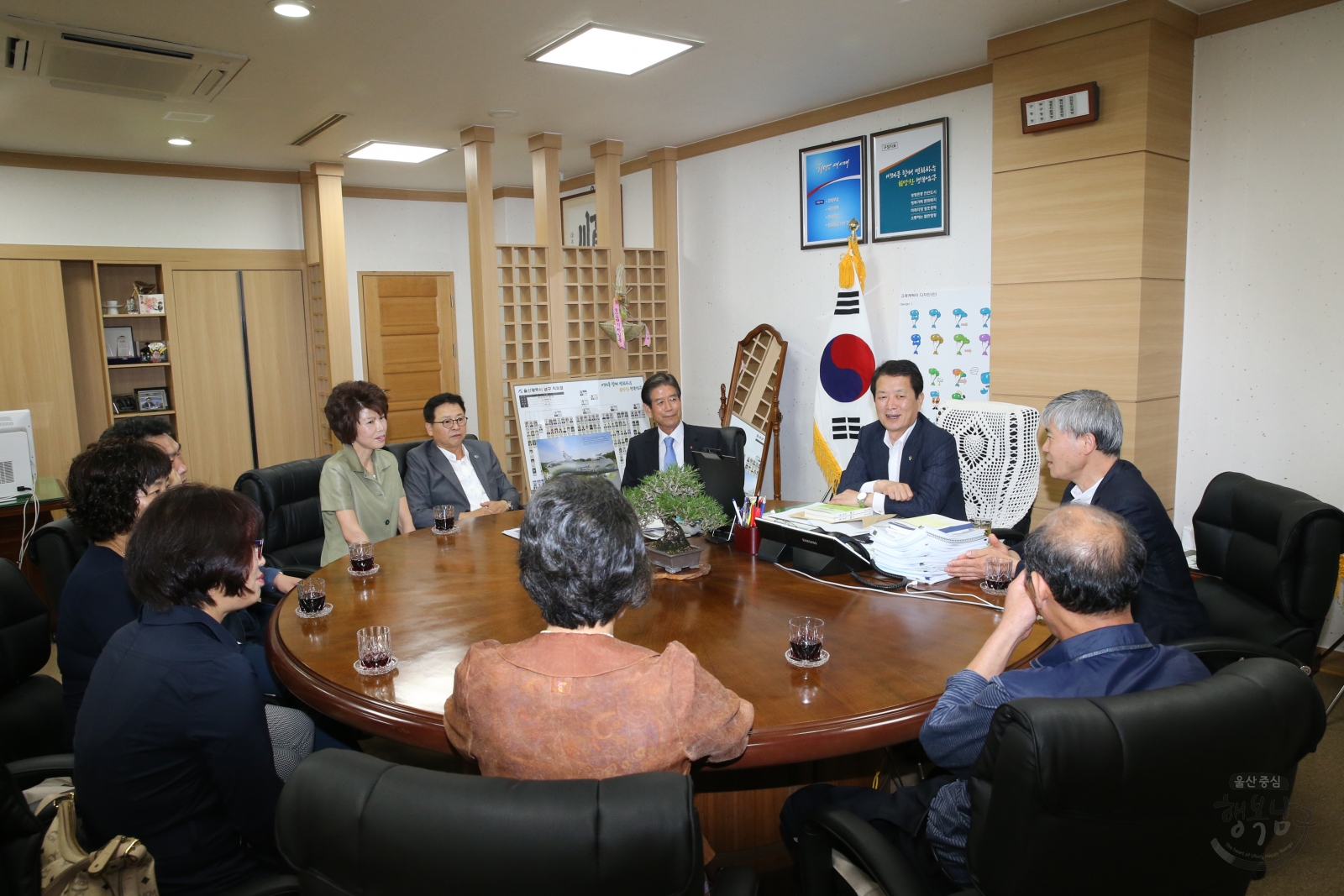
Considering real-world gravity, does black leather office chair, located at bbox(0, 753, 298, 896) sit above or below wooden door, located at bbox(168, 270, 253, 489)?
below

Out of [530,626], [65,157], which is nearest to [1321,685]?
[530,626]

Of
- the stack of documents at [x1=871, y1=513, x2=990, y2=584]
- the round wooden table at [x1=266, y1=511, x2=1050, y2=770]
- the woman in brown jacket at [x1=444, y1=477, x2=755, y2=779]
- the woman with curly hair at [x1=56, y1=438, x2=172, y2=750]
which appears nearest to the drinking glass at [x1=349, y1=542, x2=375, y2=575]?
the round wooden table at [x1=266, y1=511, x2=1050, y2=770]

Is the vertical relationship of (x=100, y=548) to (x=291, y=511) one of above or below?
above

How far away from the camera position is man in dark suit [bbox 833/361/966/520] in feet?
10.4

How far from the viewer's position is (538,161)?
19.6 ft

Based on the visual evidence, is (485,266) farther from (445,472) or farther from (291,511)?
(291,511)

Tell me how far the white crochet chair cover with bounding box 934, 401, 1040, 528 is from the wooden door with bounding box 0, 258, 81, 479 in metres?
6.23

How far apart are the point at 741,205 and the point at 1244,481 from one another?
13.2 feet

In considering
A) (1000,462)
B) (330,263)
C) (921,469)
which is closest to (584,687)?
(921,469)

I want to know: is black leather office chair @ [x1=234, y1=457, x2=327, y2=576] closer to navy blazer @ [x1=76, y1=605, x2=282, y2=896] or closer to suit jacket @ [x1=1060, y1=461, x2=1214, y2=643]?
navy blazer @ [x1=76, y1=605, x2=282, y2=896]

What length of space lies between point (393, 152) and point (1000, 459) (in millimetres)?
4822

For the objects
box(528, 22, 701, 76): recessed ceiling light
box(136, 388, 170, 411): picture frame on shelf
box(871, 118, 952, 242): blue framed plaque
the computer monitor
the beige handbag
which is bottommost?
the beige handbag

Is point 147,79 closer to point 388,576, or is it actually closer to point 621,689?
point 388,576

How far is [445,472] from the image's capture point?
3879 millimetres
